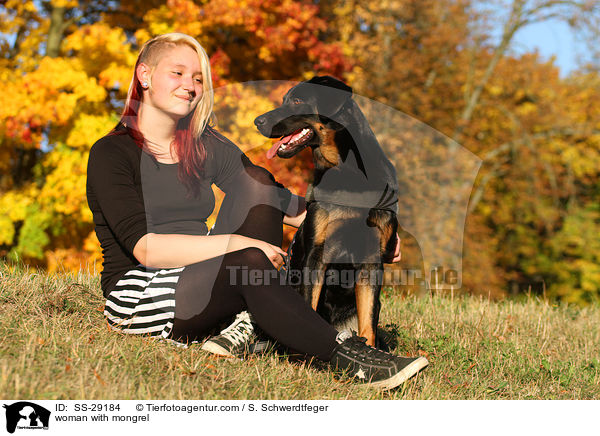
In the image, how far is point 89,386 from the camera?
203cm

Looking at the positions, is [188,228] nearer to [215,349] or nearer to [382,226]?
[215,349]

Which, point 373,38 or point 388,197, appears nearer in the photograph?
point 388,197

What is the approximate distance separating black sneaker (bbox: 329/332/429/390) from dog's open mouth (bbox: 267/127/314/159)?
1.15 m

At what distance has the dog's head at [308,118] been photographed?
9.73 ft

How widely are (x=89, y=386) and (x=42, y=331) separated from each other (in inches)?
28.1

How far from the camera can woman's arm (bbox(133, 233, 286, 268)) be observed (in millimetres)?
2428

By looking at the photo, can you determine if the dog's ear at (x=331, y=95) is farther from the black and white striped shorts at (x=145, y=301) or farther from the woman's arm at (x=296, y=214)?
the black and white striped shorts at (x=145, y=301)

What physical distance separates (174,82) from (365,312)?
65.2 inches

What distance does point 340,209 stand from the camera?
2832mm

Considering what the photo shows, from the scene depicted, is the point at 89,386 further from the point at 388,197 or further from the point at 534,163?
the point at 534,163
